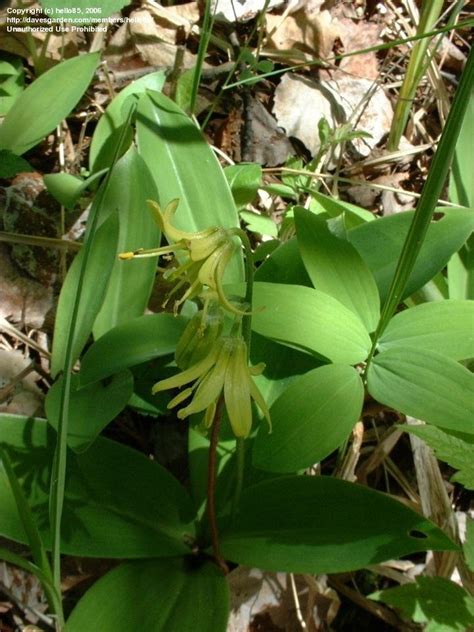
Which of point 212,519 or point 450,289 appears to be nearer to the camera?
point 212,519

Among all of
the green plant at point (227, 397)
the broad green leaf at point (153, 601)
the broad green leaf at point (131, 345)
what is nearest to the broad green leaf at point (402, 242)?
the green plant at point (227, 397)

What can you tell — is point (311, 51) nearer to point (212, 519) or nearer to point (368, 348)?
point (368, 348)

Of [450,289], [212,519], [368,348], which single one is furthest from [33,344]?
[450,289]

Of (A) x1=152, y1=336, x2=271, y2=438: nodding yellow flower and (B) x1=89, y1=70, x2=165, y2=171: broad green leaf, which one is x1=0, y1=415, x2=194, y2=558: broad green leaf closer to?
(A) x1=152, y1=336, x2=271, y2=438: nodding yellow flower

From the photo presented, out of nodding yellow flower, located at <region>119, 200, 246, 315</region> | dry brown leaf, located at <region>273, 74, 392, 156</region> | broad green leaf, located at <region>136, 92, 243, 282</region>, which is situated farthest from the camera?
dry brown leaf, located at <region>273, 74, 392, 156</region>

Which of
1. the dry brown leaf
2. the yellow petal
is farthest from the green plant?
the dry brown leaf

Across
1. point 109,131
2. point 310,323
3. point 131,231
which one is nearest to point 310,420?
point 310,323

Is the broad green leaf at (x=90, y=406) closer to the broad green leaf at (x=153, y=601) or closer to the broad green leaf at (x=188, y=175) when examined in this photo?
the broad green leaf at (x=153, y=601)
